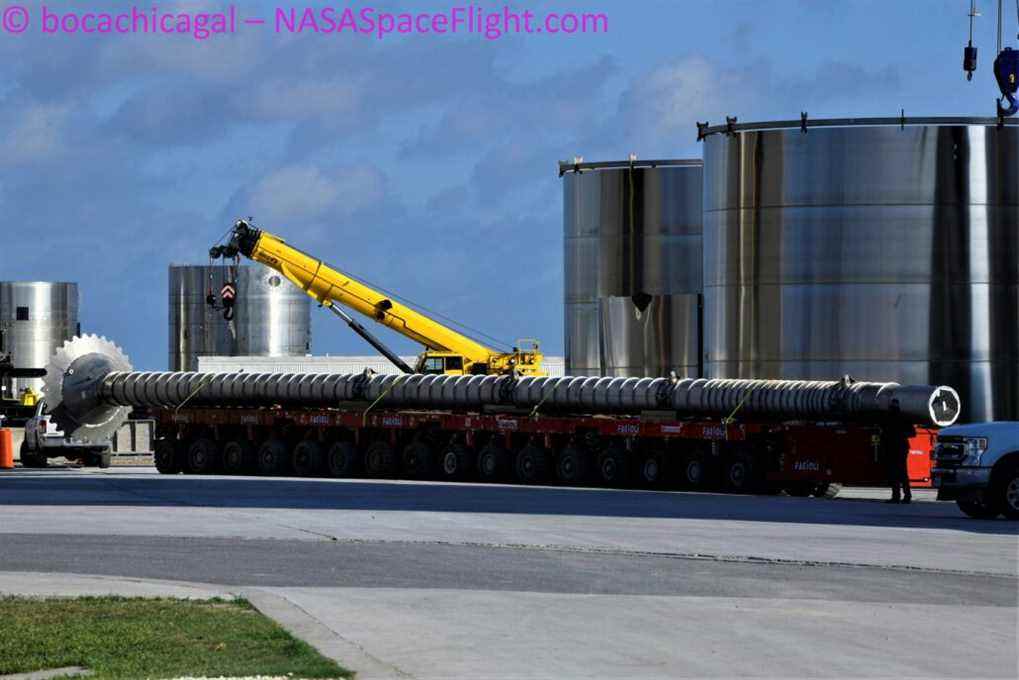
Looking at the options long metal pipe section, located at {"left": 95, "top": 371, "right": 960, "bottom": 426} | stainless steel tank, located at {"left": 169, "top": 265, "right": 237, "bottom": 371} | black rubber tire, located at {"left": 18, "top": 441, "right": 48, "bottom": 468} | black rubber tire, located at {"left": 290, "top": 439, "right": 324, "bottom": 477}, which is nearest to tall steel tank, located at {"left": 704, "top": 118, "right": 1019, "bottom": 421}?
long metal pipe section, located at {"left": 95, "top": 371, "right": 960, "bottom": 426}

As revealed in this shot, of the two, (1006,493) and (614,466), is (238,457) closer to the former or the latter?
(614,466)

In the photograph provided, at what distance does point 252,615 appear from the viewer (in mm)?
14773

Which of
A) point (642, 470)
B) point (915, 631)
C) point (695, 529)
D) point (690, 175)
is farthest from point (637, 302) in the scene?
point (915, 631)

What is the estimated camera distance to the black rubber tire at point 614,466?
41.3 m

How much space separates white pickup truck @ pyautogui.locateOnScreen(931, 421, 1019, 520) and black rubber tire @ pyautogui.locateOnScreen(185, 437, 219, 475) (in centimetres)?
2545

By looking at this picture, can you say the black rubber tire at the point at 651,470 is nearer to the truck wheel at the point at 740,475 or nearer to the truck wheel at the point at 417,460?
the truck wheel at the point at 740,475

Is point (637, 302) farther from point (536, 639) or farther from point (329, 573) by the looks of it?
point (536, 639)

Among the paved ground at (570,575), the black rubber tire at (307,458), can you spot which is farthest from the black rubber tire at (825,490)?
the black rubber tire at (307,458)

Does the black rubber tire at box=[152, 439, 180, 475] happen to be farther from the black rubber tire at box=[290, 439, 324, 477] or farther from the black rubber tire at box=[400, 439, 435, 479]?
the black rubber tire at box=[400, 439, 435, 479]

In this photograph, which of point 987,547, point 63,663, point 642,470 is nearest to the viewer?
point 63,663

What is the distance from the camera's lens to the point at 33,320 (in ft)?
273

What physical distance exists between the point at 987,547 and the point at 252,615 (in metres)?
10.9

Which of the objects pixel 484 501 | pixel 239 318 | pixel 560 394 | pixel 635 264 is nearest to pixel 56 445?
pixel 560 394

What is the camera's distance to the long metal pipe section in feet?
121
